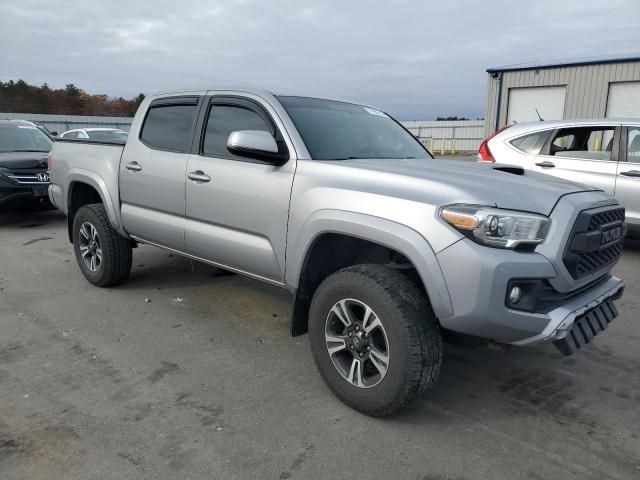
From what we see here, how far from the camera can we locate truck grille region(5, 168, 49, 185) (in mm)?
8023

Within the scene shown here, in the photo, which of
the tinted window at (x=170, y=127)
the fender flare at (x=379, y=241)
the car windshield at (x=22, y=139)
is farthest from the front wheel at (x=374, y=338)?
the car windshield at (x=22, y=139)

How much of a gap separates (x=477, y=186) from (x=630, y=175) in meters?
4.79

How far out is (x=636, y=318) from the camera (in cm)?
439

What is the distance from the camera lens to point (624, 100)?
18328mm

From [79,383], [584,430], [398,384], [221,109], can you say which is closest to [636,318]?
[584,430]

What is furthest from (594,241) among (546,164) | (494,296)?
(546,164)

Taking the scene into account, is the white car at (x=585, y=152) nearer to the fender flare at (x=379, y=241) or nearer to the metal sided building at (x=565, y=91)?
the fender flare at (x=379, y=241)

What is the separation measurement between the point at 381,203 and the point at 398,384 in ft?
3.09

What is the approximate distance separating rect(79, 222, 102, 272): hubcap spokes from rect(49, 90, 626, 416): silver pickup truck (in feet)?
3.03

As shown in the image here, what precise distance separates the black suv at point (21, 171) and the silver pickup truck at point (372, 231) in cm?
475

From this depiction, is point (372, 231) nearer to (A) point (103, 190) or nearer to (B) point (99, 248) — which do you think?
(A) point (103, 190)

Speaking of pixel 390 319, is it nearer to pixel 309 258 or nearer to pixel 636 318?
pixel 309 258

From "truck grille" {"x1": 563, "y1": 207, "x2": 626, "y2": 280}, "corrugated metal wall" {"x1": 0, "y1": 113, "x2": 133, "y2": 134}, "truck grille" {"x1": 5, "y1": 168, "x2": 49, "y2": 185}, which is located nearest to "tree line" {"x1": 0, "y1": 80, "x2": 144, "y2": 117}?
"corrugated metal wall" {"x1": 0, "y1": 113, "x2": 133, "y2": 134}

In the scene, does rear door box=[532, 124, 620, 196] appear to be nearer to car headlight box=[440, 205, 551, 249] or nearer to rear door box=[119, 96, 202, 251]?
car headlight box=[440, 205, 551, 249]
